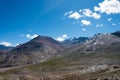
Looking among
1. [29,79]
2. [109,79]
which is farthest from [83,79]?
[29,79]

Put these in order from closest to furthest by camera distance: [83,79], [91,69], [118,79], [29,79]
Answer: [118,79] → [83,79] → [29,79] → [91,69]

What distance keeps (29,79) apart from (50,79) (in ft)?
67.9

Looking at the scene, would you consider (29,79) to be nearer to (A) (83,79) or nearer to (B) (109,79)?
(A) (83,79)

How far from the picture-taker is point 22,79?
167m

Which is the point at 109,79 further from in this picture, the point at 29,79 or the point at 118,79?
the point at 29,79

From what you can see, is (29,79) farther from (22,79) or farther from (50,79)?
(50,79)

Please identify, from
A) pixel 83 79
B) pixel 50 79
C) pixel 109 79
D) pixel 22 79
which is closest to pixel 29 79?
pixel 22 79

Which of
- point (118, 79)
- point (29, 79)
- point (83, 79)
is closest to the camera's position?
point (118, 79)

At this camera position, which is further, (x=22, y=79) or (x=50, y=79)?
(x=22, y=79)

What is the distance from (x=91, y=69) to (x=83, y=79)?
63.6 m

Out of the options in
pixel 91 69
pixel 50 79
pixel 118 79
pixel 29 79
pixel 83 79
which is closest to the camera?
pixel 118 79

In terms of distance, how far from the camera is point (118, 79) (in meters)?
95.1

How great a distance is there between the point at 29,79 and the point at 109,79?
77786 mm

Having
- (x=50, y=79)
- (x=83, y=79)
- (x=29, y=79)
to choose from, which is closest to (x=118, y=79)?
(x=83, y=79)
